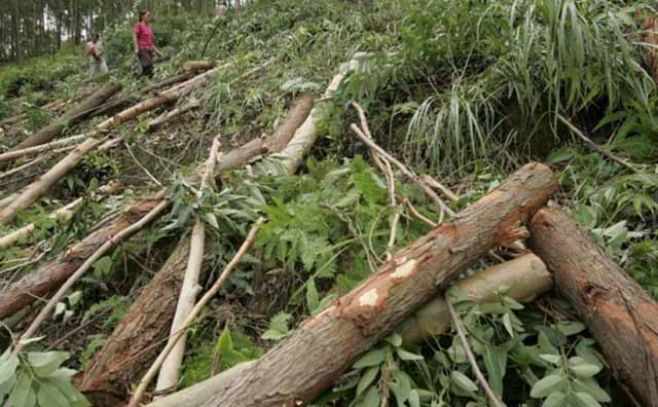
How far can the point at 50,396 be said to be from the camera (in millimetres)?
1600

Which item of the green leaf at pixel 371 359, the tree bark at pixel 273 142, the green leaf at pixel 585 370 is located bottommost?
the green leaf at pixel 371 359

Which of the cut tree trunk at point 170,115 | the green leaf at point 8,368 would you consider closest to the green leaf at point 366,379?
the green leaf at point 8,368

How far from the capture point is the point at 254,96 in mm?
4656

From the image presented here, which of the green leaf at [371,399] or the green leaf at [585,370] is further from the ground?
the green leaf at [585,370]

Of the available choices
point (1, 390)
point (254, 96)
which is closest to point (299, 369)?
point (1, 390)

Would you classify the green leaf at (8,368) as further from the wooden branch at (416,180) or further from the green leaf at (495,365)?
the wooden branch at (416,180)

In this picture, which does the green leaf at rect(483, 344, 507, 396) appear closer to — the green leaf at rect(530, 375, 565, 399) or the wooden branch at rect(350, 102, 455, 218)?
the green leaf at rect(530, 375, 565, 399)

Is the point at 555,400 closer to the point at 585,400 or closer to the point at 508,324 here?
the point at 585,400

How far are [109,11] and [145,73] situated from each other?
21.7 metres

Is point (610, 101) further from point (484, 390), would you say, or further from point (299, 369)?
point (299, 369)

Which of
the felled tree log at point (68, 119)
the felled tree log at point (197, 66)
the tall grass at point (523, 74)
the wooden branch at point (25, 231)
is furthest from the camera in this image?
the felled tree log at point (197, 66)

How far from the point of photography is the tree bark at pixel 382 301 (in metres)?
1.51

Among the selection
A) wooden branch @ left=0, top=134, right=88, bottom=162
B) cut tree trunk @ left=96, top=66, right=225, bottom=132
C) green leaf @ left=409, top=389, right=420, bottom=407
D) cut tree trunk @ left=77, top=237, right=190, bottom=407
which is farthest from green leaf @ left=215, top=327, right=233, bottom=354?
cut tree trunk @ left=96, top=66, right=225, bottom=132

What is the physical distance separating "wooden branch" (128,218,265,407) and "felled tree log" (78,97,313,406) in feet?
0.44
